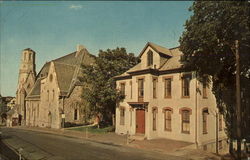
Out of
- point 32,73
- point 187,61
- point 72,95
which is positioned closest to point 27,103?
point 32,73

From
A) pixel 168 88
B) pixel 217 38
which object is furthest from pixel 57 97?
pixel 217 38

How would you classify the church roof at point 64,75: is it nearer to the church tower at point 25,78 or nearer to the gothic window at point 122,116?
the gothic window at point 122,116

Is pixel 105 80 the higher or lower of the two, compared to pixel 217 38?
lower

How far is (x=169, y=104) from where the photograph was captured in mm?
25250

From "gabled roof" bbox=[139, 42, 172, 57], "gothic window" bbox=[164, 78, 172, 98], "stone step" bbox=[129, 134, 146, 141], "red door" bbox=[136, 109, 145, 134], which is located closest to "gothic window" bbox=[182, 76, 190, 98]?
"gothic window" bbox=[164, 78, 172, 98]

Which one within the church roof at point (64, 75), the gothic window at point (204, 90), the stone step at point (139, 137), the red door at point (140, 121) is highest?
the church roof at point (64, 75)

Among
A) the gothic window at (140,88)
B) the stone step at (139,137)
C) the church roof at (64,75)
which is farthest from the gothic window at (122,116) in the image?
the church roof at (64,75)

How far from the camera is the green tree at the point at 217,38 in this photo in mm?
14805

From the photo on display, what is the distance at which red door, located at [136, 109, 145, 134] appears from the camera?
1041 inches

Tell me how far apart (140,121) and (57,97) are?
21062 mm

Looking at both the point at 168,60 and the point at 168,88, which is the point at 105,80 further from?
the point at 168,88

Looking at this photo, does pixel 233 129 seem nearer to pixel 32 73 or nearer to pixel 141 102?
pixel 141 102

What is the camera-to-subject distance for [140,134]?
26.3m

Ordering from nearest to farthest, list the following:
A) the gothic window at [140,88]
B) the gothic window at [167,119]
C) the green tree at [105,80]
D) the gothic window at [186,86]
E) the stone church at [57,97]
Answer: the gothic window at [186,86] < the gothic window at [167,119] < the gothic window at [140,88] < the green tree at [105,80] < the stone church at [57,97]
